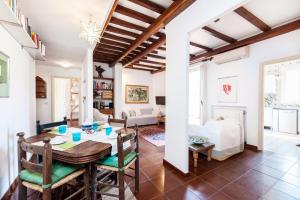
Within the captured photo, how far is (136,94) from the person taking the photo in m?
6.48

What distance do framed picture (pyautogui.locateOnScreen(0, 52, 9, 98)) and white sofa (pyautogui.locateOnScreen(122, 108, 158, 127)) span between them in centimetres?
403

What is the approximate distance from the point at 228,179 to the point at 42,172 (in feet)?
7.73

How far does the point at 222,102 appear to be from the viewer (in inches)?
159

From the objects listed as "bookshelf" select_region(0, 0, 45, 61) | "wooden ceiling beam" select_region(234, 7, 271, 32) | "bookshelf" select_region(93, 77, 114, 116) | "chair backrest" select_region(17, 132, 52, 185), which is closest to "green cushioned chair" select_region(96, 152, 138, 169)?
"chair backrest" select_region(17, 132, 52, 185)

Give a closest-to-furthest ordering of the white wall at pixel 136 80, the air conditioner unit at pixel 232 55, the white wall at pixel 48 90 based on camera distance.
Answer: the air conditioner unit at pixel 232 55 < the white wall at pixel 48 90 < the white wall at pixel 136 80

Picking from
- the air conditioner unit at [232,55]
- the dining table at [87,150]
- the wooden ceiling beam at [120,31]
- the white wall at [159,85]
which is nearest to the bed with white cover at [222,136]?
the air conditioner unit at [232,55]

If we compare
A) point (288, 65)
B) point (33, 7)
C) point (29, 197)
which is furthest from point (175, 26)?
point (288, 65)

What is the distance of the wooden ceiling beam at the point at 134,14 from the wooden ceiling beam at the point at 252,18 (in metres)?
1.47

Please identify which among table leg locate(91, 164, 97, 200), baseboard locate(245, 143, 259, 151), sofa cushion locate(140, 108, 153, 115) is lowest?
baseboard locate(245, 143, 259, 151)

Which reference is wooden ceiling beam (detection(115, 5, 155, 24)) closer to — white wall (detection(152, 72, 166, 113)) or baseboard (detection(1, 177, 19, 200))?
baseboard (detection(1, 177, 19, 200))

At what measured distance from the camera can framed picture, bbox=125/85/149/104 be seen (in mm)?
6254

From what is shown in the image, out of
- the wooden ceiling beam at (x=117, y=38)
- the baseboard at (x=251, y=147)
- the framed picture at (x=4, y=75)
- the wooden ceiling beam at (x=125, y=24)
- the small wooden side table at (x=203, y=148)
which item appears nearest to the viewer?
the framed picture at (x=4, y=75)

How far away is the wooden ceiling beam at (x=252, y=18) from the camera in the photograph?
2293mm

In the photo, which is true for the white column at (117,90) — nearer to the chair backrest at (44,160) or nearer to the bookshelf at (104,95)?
the bookshelf at (104,95)
